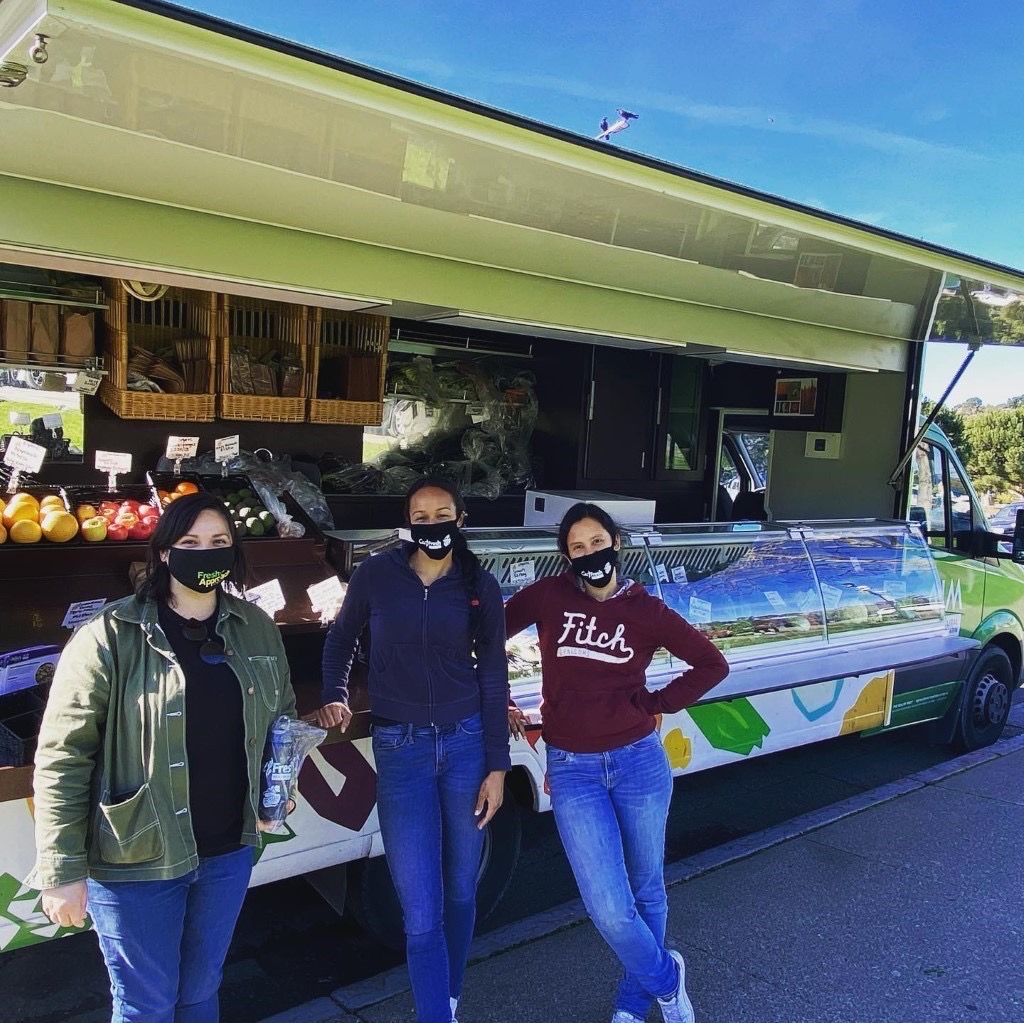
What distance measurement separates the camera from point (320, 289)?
3.54m

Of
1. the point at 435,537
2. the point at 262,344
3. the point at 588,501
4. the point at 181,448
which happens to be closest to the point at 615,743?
the point at 435,537

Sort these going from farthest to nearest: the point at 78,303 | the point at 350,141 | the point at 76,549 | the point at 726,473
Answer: the point at 726,473 → the point at 78,303 → the point at 76,549 → the point at 350,141

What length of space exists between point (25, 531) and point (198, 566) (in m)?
2.13

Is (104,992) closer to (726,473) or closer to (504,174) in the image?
(504,174)

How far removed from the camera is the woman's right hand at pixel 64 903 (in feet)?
6.08

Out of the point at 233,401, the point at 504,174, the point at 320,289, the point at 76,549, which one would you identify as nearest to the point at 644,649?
the point at 504,174

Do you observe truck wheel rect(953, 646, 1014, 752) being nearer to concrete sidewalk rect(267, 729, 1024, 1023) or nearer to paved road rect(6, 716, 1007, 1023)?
paved road rect(6, 716, 1007, 1023)

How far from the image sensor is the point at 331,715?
2.69 meters

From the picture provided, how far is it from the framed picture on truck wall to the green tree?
17.9 meters

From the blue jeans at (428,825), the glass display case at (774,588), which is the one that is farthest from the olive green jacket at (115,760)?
the glass display case at (774,588)

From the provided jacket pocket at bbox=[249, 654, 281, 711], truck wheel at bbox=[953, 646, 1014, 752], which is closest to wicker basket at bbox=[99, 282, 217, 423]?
jacket pocket at bbox=[249, 654, 281, 711]

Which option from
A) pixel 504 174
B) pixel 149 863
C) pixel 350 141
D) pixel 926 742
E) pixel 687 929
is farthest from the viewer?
pixel 926 742

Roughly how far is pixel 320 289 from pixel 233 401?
5.48 feet

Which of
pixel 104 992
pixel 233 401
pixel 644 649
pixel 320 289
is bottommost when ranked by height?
pixel 104 992
